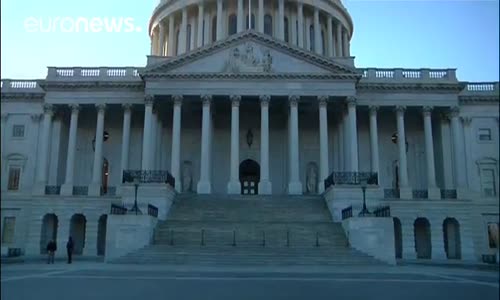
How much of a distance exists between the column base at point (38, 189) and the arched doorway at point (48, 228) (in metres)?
2.37

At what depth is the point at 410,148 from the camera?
5747 cm

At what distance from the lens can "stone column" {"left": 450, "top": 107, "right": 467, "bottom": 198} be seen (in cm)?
5127

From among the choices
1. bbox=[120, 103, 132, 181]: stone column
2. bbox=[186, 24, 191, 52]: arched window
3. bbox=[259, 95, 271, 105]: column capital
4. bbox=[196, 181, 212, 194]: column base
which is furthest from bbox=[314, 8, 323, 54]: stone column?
bbox=[196, 181, 212, 194]: column base

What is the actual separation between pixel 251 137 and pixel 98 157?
16.1 meters

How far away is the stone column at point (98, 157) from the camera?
2040 inches

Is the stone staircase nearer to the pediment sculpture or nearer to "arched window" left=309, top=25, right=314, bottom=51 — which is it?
the pediment sculpture

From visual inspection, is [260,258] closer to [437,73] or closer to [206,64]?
[206,64]

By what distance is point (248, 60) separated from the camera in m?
51.6

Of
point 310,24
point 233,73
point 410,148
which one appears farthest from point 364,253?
point 310,24

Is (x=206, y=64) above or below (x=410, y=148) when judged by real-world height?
above

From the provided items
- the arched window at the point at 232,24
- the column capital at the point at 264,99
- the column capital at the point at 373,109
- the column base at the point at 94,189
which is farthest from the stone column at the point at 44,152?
the column capital at the point at 373,109

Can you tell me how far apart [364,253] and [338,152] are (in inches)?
1011

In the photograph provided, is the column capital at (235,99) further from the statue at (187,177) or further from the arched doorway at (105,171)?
the arched doorway at (105,171)

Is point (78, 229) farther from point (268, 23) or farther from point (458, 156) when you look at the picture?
point (268, 23)
